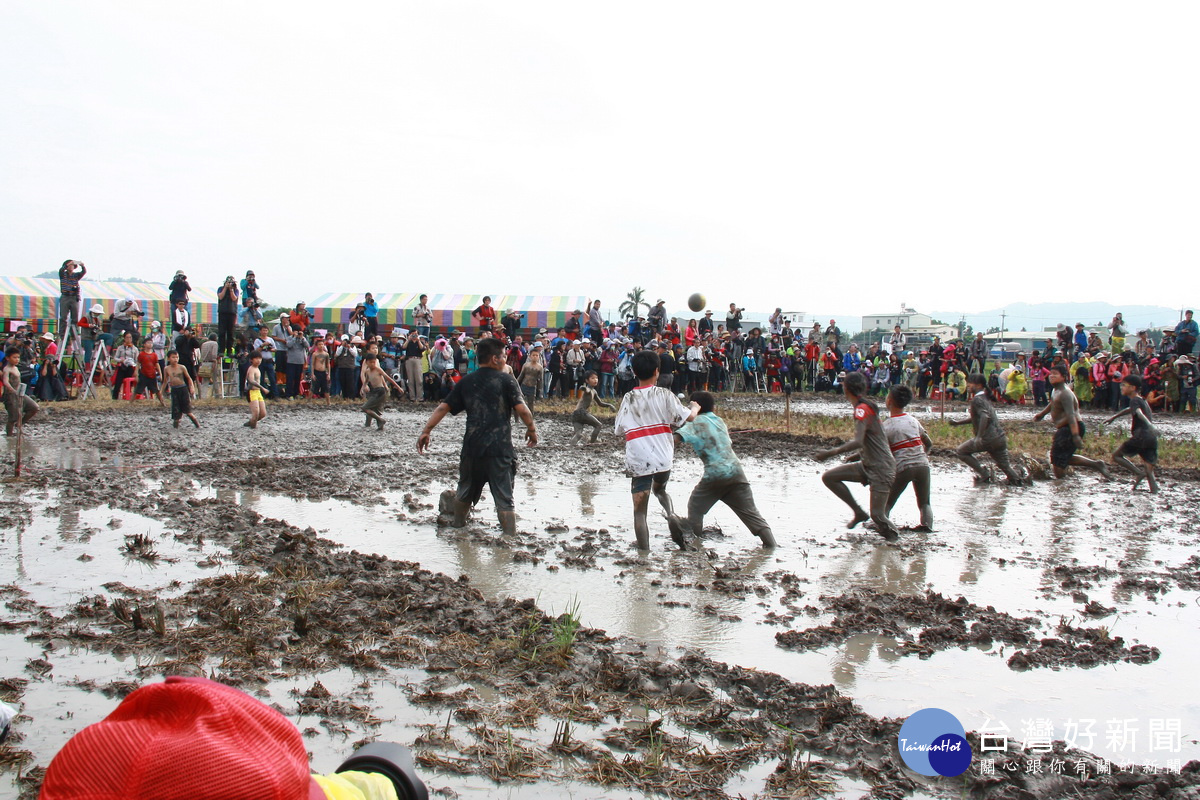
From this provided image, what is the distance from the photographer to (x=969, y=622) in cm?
547

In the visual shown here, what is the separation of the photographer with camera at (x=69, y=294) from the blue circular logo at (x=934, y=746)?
21.1 m

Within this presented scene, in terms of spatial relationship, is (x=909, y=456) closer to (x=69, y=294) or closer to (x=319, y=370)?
(x=319, y=370)

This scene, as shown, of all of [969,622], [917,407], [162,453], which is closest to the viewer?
[969,622]

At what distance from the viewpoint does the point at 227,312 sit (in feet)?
72.7

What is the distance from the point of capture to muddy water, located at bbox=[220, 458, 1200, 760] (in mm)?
4363

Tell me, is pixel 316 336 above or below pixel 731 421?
above

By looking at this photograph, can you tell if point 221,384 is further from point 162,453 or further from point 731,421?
point 731,421

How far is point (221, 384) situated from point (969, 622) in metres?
20.4

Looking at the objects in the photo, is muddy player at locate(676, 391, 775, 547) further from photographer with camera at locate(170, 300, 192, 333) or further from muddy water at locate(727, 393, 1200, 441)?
photographer with camera at locate(170, 300, 192, 333)

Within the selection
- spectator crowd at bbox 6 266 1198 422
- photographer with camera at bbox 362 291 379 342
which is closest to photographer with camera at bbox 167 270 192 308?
spectator crowd at bbox 6 266 1198 422

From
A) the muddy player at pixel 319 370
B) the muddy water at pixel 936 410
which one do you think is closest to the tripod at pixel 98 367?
the muddy player at pixel 319 370

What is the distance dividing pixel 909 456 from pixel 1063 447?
467 cm

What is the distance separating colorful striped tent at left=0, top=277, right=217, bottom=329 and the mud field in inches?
876

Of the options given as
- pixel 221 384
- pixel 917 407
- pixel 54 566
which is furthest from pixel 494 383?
pixel 917 407
